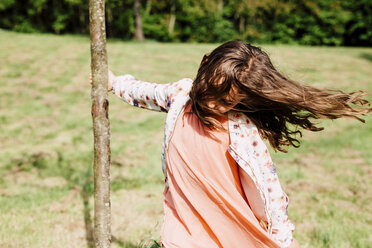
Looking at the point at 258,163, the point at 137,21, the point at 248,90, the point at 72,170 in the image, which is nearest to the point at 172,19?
the point at 137,21

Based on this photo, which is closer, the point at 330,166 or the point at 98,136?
the point at 98,136

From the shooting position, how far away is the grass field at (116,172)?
3279mm

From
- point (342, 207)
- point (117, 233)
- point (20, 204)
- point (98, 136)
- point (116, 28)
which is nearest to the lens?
point (98, 136)

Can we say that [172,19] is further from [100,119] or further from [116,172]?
[100,119]

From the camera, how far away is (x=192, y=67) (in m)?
15.6

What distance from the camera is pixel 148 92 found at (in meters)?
2.00

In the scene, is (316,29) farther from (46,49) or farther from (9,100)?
(9,100)

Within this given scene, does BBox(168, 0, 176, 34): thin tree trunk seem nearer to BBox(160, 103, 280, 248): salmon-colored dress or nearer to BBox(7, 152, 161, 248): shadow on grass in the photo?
BBox(7, 152, 161, 248): shadow on grass

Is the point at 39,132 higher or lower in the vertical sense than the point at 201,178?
lower

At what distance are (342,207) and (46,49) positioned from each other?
16.3 metres

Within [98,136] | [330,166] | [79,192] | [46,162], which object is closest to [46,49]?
[46,162]

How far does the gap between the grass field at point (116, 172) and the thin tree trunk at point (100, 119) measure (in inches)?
27.2

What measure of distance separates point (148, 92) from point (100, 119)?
381 mm

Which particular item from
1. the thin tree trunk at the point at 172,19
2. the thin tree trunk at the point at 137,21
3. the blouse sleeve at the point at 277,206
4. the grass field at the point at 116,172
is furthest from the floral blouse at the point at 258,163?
the thin tree trunk at the point at 172,19
